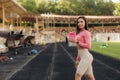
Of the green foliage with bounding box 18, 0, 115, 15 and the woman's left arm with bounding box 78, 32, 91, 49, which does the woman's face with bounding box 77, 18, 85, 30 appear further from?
the green foliage with bounding box 18, 0, 115, 15

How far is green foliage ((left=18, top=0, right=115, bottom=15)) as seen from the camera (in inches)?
6211

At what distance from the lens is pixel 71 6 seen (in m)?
162

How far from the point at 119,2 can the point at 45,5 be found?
28.8 meters

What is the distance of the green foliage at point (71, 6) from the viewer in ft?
518

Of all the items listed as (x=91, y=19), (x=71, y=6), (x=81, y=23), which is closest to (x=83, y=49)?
(x=81, y=23)

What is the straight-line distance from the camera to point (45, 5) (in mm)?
159500

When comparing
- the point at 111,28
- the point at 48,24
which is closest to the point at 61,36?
the point at 48,24

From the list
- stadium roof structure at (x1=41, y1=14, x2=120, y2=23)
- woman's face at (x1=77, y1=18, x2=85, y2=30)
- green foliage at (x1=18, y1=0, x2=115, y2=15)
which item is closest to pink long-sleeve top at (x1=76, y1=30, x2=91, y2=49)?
woman's face at (x1=77, y1=18, x2=85, y2=30)

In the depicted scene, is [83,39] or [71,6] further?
[71,6]

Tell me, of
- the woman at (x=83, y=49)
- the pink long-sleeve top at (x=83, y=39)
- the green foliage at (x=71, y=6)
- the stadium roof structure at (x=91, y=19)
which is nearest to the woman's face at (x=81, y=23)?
the woman at (x=83, y=49)

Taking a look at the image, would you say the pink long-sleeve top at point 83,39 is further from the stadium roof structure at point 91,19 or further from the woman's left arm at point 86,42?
the stadium roof structure at point 91,19

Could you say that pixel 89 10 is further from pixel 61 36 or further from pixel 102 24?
pixel 61 36

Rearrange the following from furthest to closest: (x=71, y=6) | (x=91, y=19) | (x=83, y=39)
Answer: (x=71, y=6) → (x=91, y=19) → (x=83, y=39)

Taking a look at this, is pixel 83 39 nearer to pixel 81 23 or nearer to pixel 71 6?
pixel 81 23
